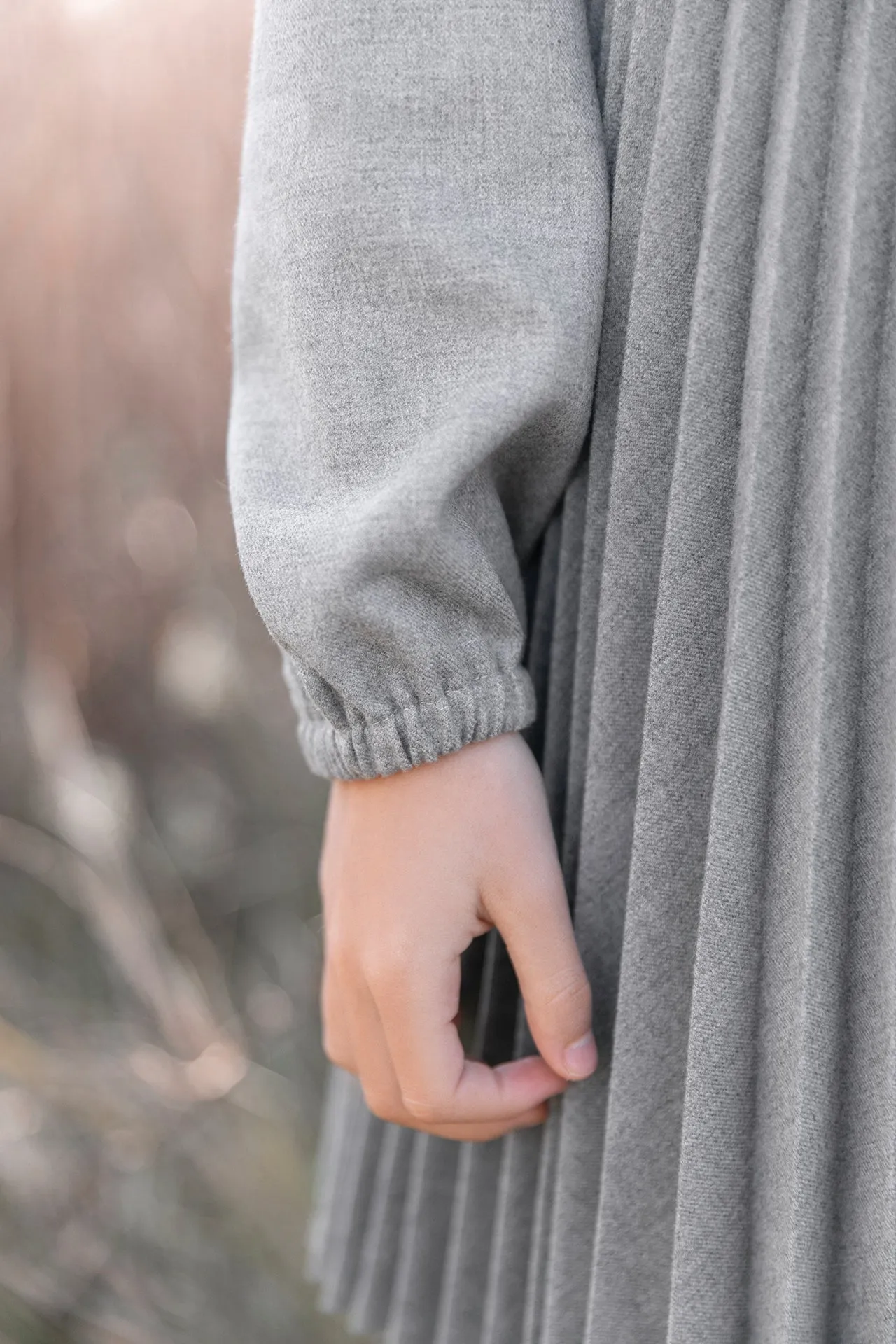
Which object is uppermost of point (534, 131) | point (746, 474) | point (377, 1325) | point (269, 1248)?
point (534, 131)

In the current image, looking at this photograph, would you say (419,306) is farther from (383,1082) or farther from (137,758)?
(137,758)

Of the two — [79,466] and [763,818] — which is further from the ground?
[763,818]

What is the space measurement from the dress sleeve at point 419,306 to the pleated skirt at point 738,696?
0.04 metres

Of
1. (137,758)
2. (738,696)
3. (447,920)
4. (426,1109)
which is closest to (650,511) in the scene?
(738,696)

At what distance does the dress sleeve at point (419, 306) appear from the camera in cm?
43

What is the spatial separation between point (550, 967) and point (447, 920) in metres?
0.06

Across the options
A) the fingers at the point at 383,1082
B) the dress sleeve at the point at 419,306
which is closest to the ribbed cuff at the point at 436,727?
the dress sleeve at the point at 419,306

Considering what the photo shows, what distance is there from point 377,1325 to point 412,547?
60cm

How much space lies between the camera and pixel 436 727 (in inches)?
17.5

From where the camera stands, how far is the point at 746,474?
16.5 inches

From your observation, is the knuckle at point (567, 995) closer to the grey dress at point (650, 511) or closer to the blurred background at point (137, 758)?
the grey dress at point (650, 511)

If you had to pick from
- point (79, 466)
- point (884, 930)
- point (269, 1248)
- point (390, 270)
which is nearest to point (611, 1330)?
point (884, 930)

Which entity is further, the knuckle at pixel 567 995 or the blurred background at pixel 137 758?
the blurred background at pixel 137 758

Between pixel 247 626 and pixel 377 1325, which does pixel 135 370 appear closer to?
pixel 247 626
